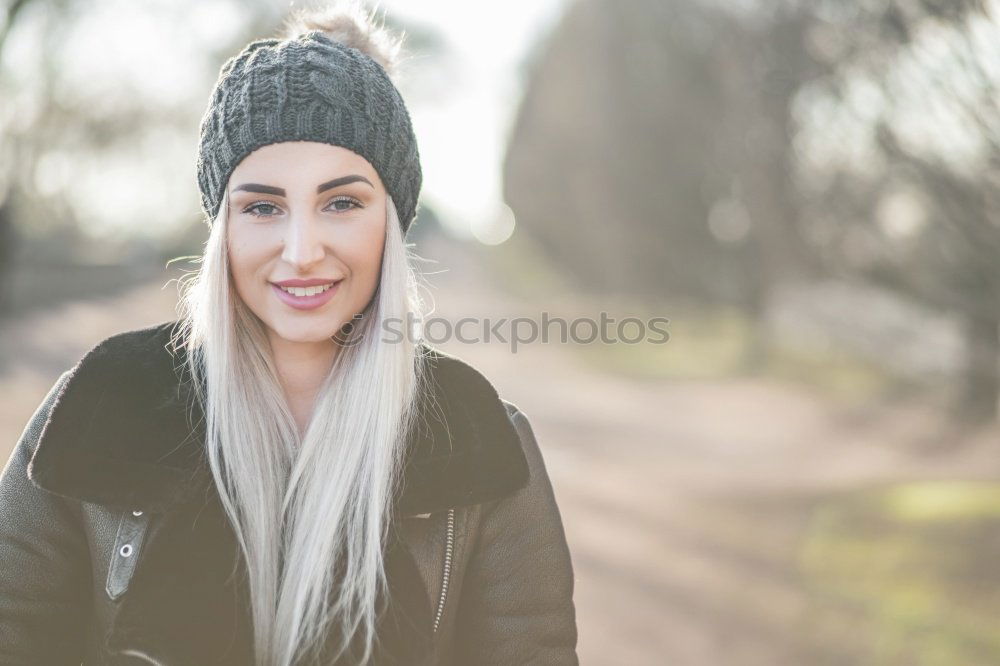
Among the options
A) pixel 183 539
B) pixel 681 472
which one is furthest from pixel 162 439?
pixel 681 472

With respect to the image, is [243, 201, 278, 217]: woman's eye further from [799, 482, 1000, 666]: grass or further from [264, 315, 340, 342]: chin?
[799, 482, 1000, 666]: grass

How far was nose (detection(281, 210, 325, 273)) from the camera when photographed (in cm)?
211

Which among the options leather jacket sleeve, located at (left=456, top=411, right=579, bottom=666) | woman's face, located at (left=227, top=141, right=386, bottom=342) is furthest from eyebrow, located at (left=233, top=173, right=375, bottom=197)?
leather jacket sleeve, located at (left=456, top=411, right=579, bottom=666)

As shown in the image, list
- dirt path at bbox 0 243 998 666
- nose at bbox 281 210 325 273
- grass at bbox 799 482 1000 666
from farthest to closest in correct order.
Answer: dirt path at bbox 0 243 998 666, grass at bbox 799 482 1000 666, nose at bbox 281 210 325 273

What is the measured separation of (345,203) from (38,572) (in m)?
1.04

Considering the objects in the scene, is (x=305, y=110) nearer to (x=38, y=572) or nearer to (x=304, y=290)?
(x=304, y=290)

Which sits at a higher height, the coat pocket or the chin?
the chin

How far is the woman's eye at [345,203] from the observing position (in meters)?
2.20

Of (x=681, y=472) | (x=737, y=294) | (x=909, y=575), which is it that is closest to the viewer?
(x=909, y=575)

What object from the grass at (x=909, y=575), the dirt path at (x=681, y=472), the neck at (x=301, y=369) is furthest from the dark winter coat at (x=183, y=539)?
the grass at (x=909, y=575)

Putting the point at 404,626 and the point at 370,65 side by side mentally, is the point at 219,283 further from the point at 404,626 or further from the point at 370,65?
the point at 404,626

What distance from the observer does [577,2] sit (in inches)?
804

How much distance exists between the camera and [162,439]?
213 cm

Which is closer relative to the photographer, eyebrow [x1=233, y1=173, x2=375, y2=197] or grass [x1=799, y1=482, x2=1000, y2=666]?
eyebrow [x1=233, y1=173, x2=375, y2=197]
